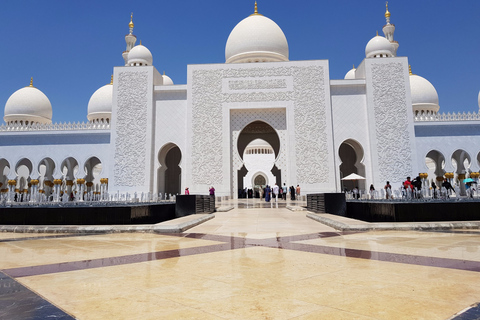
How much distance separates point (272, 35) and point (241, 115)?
361cm

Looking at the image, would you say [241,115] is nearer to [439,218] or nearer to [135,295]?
[439,218]

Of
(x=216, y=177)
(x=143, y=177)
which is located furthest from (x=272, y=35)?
(x=143, y=177)

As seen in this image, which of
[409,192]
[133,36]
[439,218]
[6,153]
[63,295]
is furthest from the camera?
[133,36]

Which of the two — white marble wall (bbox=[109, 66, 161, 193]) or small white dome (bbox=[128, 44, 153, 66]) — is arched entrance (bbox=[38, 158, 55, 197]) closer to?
white marble wall (bbox=[109, 66, 161, 193])

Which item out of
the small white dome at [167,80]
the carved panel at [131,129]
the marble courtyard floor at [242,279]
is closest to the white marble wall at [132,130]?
the carved panel at [131,129]

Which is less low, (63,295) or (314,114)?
(314,114)

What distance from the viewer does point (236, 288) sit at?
4.09ft

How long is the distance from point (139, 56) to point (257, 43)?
4623mm

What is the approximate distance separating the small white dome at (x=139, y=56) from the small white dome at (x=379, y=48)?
28.1ft

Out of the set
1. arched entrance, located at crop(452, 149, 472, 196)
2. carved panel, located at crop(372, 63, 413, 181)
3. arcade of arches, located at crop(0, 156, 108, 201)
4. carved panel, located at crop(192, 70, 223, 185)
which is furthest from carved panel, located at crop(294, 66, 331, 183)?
arcade of arches, located at crop(0, 156, 108, 201)

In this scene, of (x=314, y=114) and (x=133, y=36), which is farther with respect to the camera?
(x=133, y=36)

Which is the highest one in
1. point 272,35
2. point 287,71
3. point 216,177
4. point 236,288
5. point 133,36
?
point 133,36

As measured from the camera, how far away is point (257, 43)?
39.6 ft

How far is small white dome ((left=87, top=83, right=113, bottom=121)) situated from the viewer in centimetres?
1424
